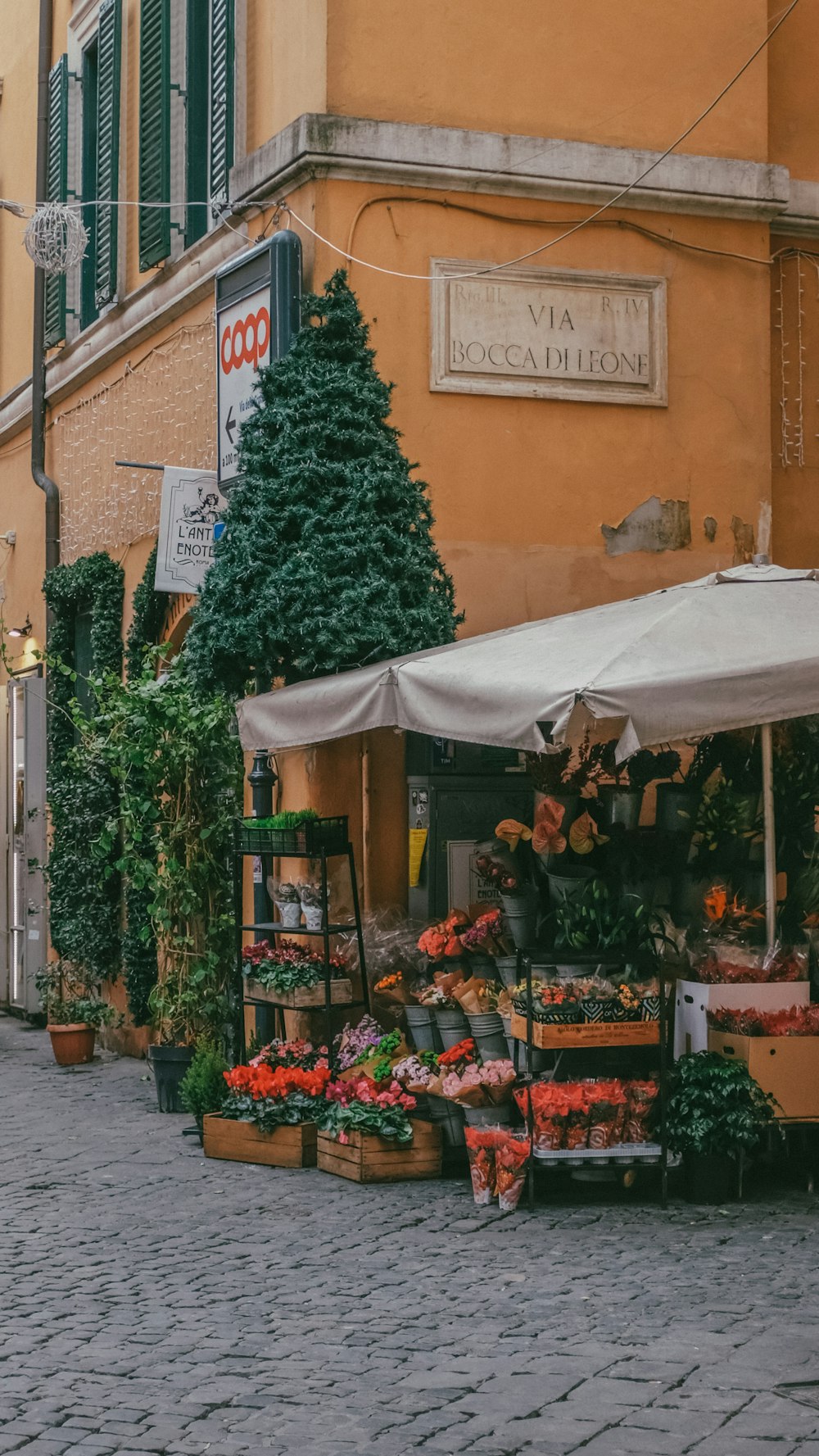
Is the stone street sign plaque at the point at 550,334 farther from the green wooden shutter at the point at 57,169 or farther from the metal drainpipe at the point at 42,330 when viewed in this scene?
the metal drainpipe at the point at 42,330

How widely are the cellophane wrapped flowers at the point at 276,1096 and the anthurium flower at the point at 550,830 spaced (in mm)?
1506

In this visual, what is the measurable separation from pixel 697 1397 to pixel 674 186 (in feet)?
24.6

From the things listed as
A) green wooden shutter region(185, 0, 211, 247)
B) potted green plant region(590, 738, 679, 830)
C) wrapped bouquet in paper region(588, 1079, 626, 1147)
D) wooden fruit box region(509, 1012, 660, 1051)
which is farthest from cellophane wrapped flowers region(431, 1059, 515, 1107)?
green wooden shutter region(185, 0, 211, 247)

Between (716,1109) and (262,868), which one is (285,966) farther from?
(716,1109)

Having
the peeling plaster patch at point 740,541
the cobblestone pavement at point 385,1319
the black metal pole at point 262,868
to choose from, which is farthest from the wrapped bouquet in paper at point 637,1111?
the peeling plaster patch at point 740,541

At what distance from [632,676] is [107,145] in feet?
29.3

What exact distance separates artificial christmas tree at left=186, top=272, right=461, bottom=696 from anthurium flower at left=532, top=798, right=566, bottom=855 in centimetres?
128

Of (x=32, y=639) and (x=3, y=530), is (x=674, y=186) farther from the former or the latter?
(x=3, y=530)

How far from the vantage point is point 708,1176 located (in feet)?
24.2

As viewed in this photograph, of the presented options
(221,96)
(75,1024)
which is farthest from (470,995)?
(221,96)

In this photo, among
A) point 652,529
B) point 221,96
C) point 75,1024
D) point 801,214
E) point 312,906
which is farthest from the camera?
point 75,1024

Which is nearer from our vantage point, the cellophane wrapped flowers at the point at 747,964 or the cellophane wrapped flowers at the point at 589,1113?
the cellophane wrapped flowers at the point at 589,1113

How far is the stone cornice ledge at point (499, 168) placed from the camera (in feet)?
32.8

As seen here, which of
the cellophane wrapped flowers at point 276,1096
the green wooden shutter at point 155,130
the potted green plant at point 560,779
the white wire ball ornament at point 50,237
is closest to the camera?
the potted green plant at point 560,779
